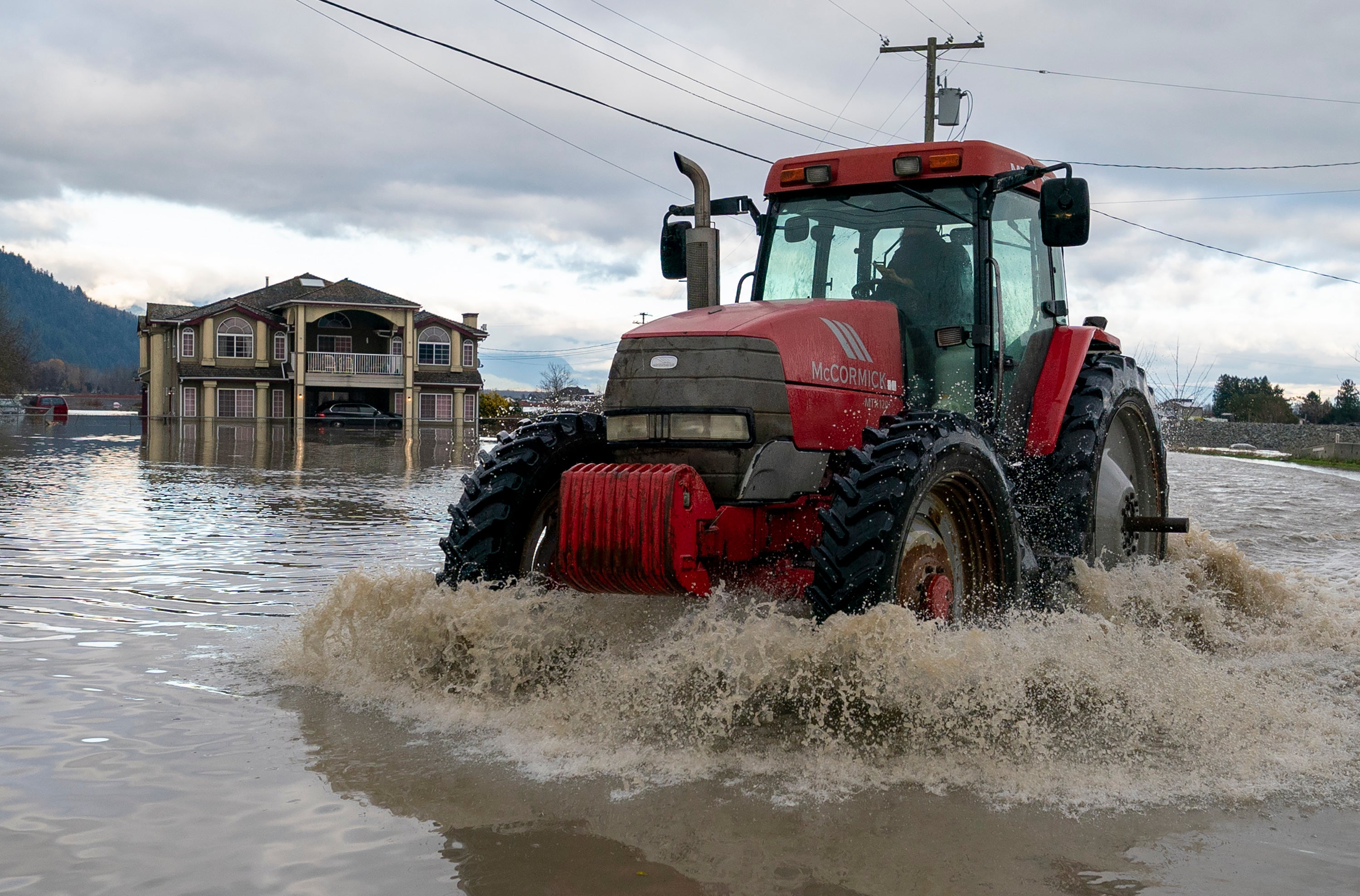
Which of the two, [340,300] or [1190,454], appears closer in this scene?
[1190,454]

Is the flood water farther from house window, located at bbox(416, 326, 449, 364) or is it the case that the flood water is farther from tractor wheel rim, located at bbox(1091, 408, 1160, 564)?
house window, located at bbox(416, 326, 449, 364)

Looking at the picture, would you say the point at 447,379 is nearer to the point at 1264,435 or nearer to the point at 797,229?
the point at 1264,435

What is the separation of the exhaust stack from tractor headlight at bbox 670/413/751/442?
1.06 m

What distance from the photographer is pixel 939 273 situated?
6.05 metres

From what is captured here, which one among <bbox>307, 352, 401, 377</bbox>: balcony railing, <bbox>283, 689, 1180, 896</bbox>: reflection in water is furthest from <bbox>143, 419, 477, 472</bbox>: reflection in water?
<bbox>283, 689, 1180, 896</bbox>: reflection in water

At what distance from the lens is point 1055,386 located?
636 cm

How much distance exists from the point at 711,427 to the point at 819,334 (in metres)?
0.73

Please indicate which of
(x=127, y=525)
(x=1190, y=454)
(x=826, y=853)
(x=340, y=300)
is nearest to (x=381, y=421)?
(x=340, y=300)

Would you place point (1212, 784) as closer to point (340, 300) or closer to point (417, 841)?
point (417, 841)

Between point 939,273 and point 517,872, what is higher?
point 939,273

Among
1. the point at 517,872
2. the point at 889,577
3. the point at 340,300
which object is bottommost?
the point at 517,872

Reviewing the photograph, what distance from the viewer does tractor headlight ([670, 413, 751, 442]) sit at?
15.9ft

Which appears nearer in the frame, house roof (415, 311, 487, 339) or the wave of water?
the wave of water

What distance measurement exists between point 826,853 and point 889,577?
1243 millimetres
